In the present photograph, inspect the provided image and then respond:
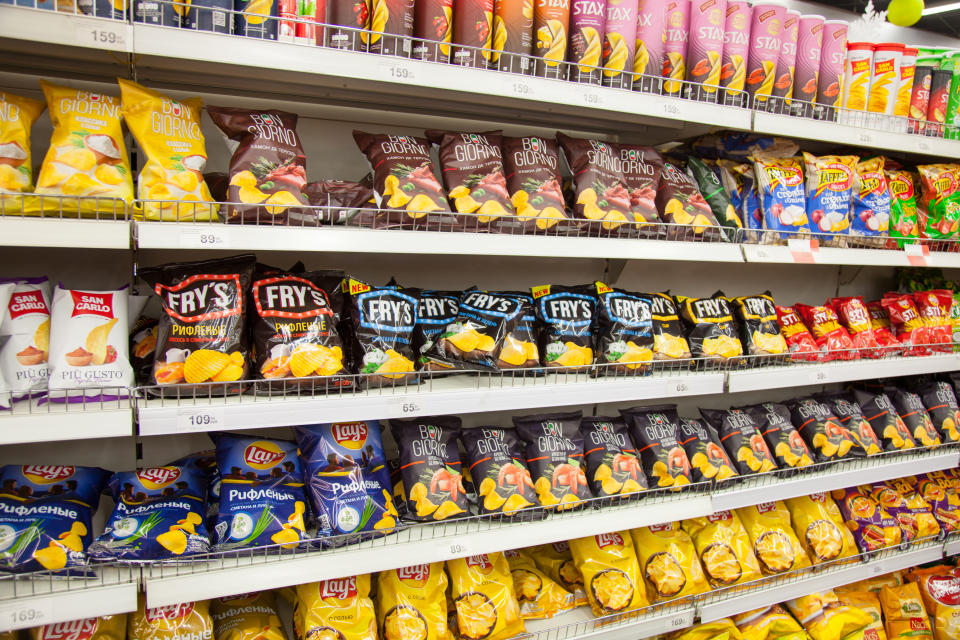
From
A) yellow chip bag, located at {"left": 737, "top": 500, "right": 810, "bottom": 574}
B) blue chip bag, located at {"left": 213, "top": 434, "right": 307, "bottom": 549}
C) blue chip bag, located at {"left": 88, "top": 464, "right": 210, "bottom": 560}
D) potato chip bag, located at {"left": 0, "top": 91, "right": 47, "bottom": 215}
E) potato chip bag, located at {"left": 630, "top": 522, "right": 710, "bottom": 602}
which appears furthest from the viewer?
yellow chip bag, located at {"left": 737, "top": 500, "right": 810, "bottom": 574}

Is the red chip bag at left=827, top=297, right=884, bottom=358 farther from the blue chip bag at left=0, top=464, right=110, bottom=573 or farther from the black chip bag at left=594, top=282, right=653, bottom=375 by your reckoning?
the blue chip bag at left=0, top=464, right=110, bottom=573

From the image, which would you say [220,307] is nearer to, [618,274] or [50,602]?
[50,602]

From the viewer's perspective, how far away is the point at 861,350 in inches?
77.9

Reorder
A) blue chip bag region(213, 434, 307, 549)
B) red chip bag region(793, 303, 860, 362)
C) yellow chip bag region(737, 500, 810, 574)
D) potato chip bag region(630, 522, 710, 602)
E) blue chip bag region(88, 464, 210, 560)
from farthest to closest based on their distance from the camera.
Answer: red chip bag region(793, 303, 860, 362), yellow chip bag region(737, 500, 810, 574), potato chip bag region(630, 522, 710, 602), blue chip bag region(213, 434, 307, 549), blue chip bag region(88, 464, 210, 560)

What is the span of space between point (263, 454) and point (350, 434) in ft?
0.69

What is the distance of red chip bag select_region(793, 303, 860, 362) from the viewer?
6.36 ft

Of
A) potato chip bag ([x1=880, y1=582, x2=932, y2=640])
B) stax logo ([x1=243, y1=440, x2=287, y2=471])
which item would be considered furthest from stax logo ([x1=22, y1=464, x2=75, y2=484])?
potato chip bag ([x1=880, y1=582, x2=932, y2=640])

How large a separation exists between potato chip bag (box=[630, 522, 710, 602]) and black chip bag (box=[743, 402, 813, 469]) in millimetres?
417

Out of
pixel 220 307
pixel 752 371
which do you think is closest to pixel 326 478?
pixel 220 307

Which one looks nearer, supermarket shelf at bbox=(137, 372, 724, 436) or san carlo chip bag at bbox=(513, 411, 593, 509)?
supermarket shelf at bbox=(137, 372, 724, 436)

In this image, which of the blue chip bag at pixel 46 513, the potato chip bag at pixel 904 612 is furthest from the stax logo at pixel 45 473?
the potato chip bag at pixel 904 612

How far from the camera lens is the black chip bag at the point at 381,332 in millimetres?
1351

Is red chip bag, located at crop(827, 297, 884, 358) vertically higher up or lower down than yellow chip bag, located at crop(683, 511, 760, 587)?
higher up

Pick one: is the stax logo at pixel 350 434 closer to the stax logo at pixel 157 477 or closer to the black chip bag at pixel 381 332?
the black chip bag at pixel 381 332
